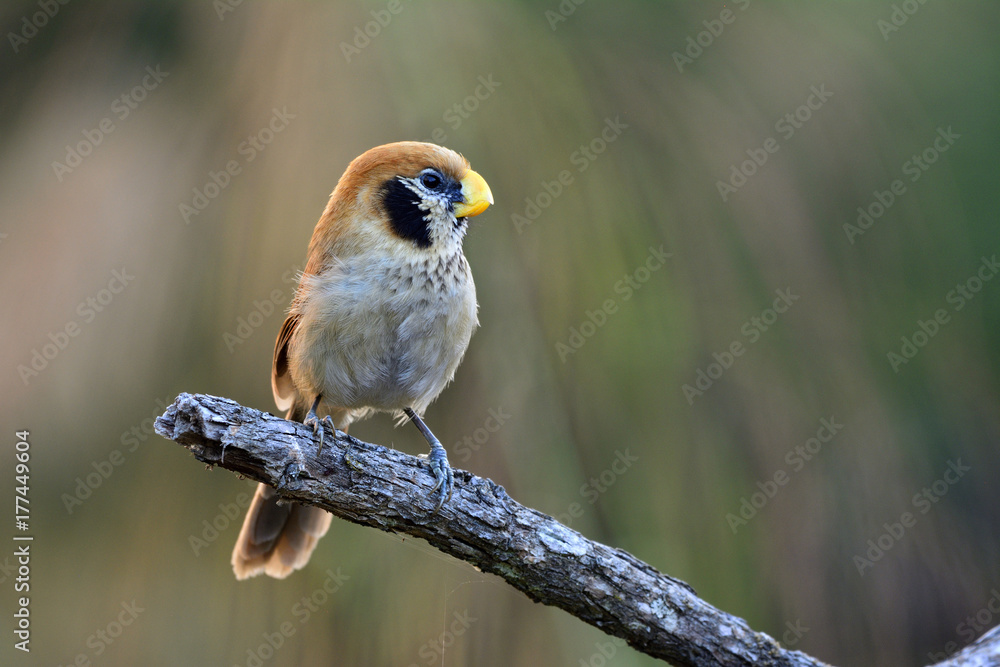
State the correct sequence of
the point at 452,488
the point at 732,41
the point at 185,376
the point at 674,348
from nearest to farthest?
the point at 452,488, the point at 185,376, the point at 674,348, the point at 732,41

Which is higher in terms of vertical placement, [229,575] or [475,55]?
[475,55]

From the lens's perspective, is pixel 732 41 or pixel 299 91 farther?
pixel 732 41

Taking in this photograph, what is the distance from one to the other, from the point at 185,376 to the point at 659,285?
Answer: 6.63 feet

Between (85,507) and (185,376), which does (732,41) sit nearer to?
(185,376)

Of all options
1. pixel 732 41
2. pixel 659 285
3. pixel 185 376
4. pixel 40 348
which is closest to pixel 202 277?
pixel 185 376

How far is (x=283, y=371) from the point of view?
283cm

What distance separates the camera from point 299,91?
11.1ft
